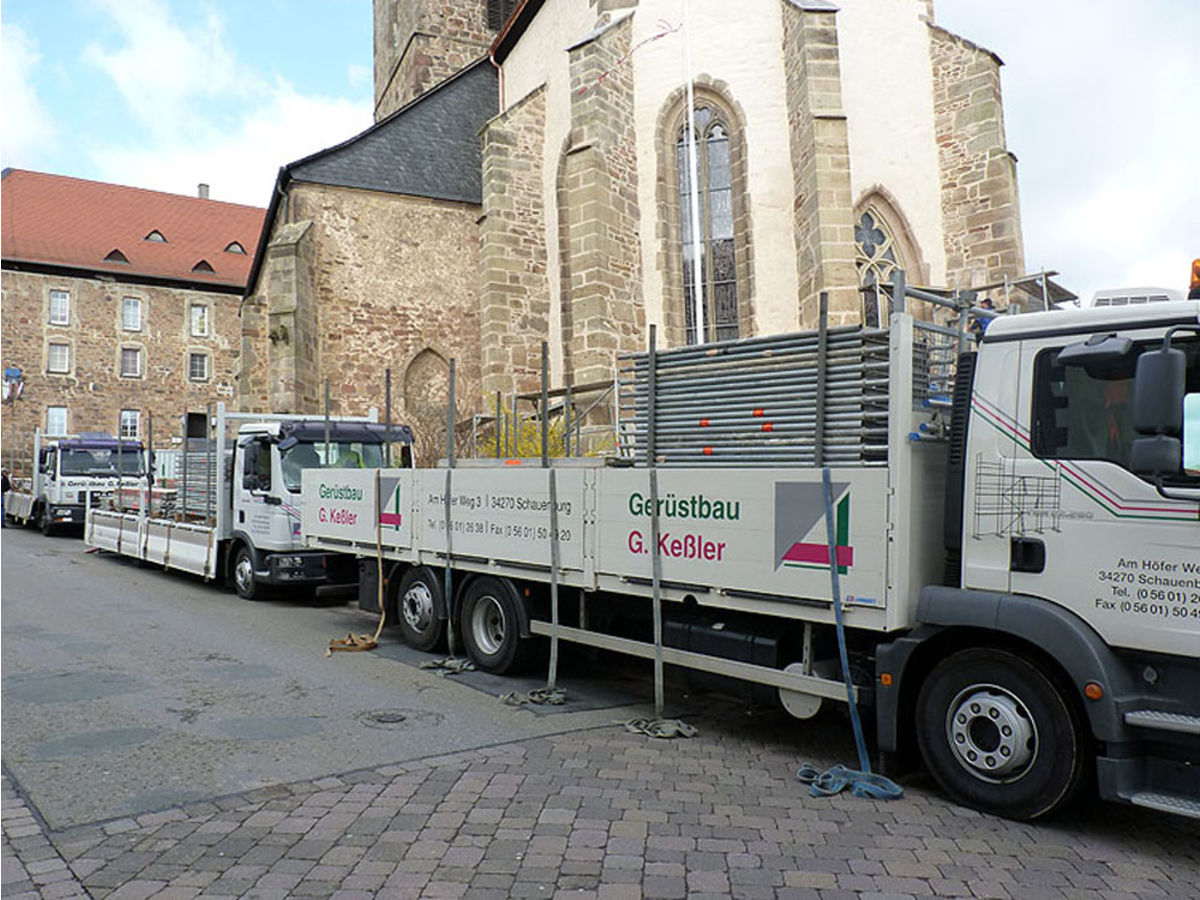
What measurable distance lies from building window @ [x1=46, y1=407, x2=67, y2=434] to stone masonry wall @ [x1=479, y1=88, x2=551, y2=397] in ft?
108

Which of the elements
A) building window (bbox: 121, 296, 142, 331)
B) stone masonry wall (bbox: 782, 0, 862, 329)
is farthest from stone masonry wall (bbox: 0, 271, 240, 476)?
stone masonry wall (bbox: 782, 0, 862, 329)

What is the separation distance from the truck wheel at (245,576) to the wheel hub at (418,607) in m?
4.17

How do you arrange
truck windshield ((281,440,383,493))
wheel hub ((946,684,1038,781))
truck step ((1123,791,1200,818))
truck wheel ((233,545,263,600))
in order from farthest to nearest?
1. truck wheel ((233,545,263,600))
2. truck windshield ((281,440,383,493))
3. wheel hub ((946,684,1038,781))
4. truck step ((1123,791,1200,818))

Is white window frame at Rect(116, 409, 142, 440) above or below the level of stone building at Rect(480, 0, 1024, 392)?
below

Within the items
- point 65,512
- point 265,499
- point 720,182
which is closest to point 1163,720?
point 265,499

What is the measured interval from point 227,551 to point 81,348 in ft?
126

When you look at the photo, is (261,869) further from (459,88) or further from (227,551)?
(459,88)

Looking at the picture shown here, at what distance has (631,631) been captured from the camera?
263 inches

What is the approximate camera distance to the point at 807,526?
5.16m

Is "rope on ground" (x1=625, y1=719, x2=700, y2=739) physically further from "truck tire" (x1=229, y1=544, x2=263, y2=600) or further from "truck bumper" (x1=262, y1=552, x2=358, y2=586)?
"truck tire" (x1=229, y1=544, x2=263, y2=600)

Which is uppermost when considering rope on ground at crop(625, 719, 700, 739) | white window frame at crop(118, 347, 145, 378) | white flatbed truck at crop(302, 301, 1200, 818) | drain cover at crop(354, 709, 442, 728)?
white window frame at crop(118, 347, 145, 378)

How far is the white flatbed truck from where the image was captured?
4105 millimetres

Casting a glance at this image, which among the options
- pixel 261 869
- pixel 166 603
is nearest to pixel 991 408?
pixel 261 869

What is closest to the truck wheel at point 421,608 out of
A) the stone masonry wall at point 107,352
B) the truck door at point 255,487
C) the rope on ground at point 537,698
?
the rope on ground at point 537,698
